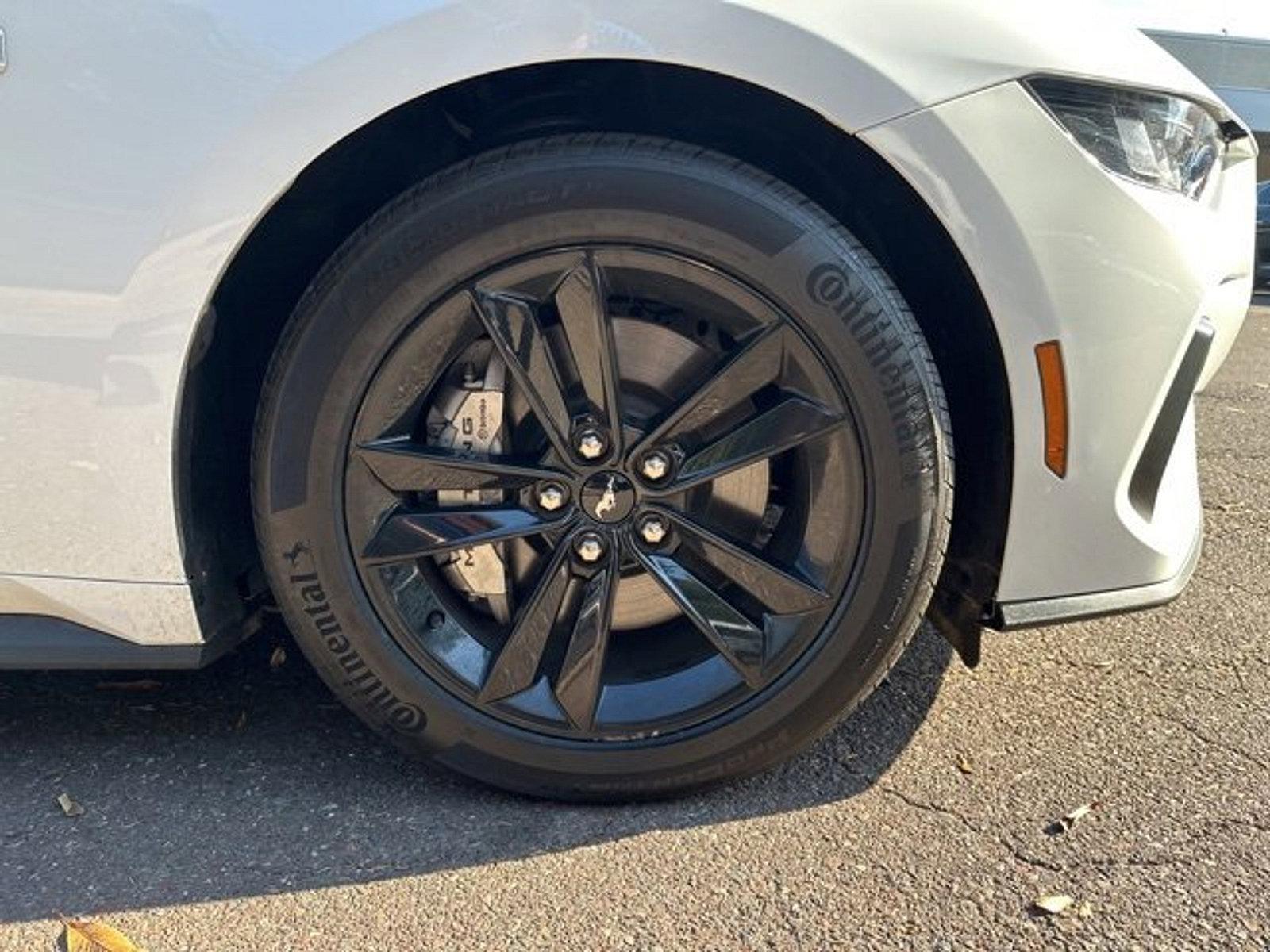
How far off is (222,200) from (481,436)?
56cm

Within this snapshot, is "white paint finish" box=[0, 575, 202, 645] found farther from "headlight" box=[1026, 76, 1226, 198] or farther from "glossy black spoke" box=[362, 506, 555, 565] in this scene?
"headlight" box=[1026, 76, 1226, 198]

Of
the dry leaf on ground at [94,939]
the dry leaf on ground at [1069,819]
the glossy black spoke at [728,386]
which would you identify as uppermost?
the glossy black spoke at [728,386]

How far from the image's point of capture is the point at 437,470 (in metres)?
1.85

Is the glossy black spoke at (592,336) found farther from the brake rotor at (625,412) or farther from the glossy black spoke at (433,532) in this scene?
the glossy black spoke at (433,532)

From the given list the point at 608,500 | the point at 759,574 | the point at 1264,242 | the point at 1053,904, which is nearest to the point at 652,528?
the point at 608,500

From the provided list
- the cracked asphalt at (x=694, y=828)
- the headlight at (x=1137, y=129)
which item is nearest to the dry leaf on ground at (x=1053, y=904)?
the cracked asphalt at (x=694, y=828)

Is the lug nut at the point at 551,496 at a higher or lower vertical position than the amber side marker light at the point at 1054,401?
lower

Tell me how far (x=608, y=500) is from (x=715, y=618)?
28 centimetres

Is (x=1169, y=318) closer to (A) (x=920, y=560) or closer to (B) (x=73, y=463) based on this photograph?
(A) (x=920, y=560)

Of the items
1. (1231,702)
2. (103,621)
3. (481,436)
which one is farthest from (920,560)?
(103,621)

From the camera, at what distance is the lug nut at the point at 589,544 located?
187cm

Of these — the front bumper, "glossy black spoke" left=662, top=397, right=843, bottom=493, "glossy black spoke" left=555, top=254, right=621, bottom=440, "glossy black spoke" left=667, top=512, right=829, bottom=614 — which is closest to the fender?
the front bumper

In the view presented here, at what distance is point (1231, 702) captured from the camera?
2.26 meters

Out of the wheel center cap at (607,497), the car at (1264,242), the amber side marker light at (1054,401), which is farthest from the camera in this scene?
the car at (1264,242)
